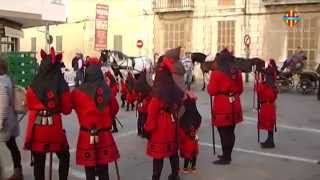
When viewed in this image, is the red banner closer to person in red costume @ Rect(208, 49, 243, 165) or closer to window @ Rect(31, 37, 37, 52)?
person in red costume @ Rect(208, 49, 243, 165)

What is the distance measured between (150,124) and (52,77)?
51.8 inches

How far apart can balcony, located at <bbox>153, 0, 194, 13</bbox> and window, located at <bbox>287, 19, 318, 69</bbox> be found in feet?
25.0

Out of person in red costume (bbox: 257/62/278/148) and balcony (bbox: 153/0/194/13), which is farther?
balcony (bbox: 153/0/194/13)

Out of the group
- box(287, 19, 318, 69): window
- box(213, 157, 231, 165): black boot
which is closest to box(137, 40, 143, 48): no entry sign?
box(287, 19, 318, 69): window

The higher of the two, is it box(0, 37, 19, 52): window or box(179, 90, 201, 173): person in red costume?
box(0, 37, 19, 52): window

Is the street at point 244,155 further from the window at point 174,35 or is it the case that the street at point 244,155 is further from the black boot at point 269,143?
the window at point 174,35

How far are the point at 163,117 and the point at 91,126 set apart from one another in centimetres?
107

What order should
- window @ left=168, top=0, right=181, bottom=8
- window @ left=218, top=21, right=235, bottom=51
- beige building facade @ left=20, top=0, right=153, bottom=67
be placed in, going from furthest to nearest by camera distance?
beige building facade @ left=20, top=0, right=153, bottom=67
window @ left=168, top=0, right=181, bottom=8
window @ left=218, top=21, right=235, bottom=51

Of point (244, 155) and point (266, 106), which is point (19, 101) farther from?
point (266, 106)

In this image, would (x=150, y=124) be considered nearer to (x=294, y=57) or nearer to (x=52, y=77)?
(x=52, y=77)

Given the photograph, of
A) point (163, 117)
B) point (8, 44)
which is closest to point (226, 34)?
point (8, 44)

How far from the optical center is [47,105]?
668cm

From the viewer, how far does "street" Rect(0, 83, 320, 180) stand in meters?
8.67

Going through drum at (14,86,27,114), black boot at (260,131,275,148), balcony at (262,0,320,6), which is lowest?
black boot at (260,131,275,148)
